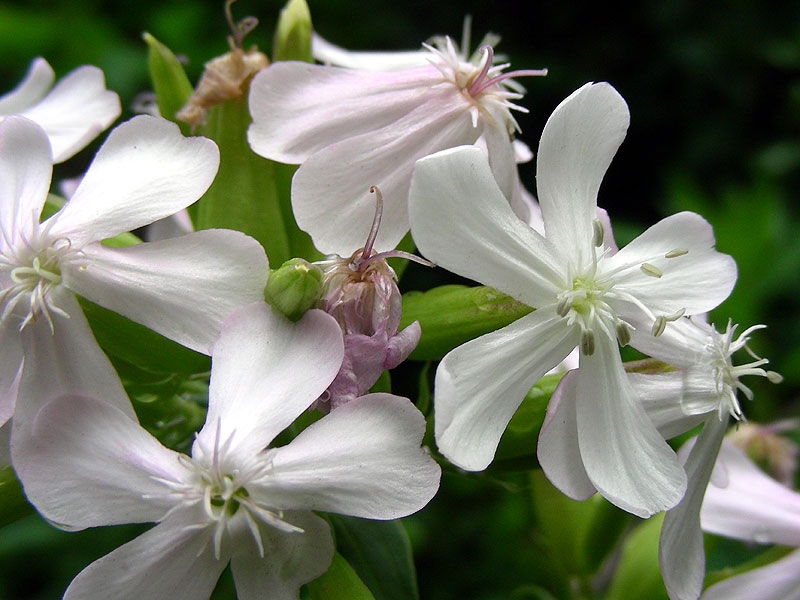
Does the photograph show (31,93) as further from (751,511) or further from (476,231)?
(751,511)

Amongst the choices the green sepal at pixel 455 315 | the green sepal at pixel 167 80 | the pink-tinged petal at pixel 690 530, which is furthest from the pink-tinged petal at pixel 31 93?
the pink-tinged petal at pixel 690 530

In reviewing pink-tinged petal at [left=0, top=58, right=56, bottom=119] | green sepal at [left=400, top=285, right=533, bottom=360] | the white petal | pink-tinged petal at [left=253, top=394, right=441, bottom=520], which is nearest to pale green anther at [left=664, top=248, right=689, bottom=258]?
green sepal at [left=400, top=285, right=533, bottom=360]

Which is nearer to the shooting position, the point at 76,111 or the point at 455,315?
the point at 455,315

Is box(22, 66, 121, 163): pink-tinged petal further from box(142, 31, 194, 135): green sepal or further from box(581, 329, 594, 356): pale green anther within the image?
box(581, 329, 594, 356): pale green anther

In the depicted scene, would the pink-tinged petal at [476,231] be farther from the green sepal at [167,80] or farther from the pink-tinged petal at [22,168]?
the green sepal at [167,80]

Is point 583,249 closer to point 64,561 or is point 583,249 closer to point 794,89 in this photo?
point 64,561

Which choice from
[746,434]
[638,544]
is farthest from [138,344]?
[746,434]

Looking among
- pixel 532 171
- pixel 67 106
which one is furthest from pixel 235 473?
pixel 532 171
